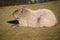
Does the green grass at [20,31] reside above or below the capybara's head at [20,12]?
below

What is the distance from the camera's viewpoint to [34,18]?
1.38m

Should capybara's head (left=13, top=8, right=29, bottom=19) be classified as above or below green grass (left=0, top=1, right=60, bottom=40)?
above

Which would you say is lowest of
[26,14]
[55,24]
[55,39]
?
[55,39]

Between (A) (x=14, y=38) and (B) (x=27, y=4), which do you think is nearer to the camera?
(A) (x=14, y=38)

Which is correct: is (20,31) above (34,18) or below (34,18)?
below

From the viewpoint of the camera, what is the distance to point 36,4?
142 centimetres

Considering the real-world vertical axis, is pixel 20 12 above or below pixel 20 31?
above

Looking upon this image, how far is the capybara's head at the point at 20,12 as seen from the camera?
1.38 metres

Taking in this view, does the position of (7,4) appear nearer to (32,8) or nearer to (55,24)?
(32,8)

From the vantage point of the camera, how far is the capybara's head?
1381mm

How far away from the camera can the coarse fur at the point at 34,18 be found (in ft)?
4.51

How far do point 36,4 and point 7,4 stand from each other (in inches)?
11.0

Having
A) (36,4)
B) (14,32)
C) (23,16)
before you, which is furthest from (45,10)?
(14,32)

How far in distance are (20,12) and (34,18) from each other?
5.7 inches
